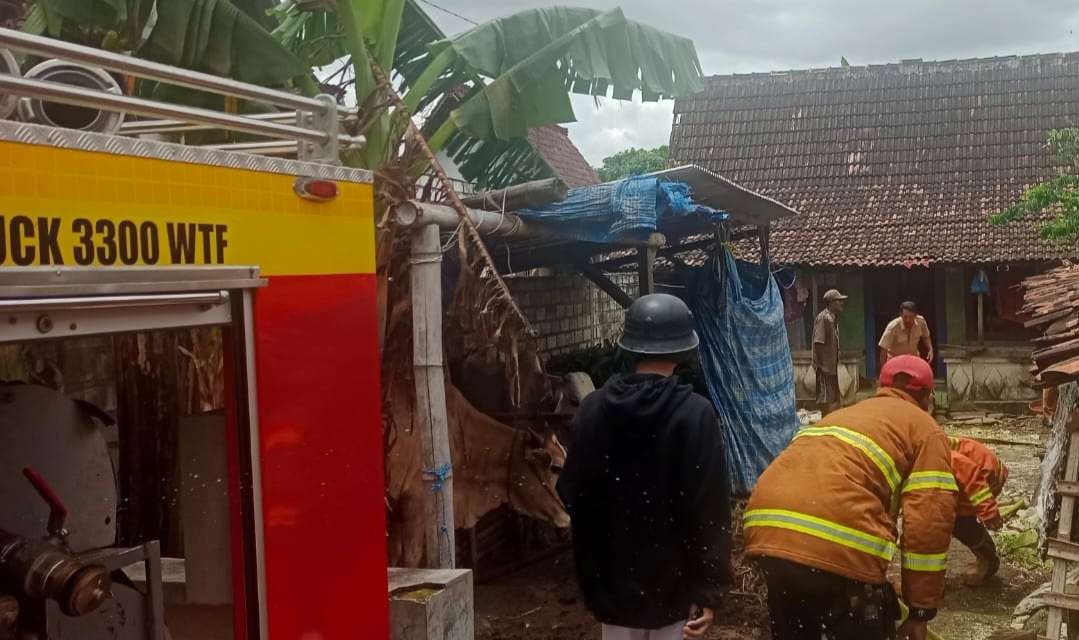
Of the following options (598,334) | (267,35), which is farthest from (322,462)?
(598,334)

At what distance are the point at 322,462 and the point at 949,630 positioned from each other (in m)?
4.75

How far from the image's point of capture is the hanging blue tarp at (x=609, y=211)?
634 cm

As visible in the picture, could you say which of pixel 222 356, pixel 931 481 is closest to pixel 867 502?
pixel 931 481

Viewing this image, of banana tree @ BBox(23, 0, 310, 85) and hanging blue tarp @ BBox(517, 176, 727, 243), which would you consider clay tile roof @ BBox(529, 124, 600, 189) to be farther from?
banana tree @ BBox(23, 0, 310, 85)

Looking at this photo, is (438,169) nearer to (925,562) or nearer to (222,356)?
(222,356)

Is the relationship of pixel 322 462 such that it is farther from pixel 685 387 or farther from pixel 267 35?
pixel 267 35

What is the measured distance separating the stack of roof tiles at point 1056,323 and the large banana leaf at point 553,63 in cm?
276

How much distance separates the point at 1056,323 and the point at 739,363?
9.64ft

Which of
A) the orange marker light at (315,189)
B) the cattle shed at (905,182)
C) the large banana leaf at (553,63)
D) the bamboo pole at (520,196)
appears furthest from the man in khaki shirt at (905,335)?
the orange marker light at (315,189)

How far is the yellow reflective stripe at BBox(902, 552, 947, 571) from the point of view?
348cm

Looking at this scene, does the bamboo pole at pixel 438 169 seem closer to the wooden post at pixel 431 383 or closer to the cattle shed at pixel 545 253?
the cattle shed at pixel 545 253

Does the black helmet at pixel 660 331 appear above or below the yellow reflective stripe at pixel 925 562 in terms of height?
above

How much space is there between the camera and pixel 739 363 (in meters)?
8.53

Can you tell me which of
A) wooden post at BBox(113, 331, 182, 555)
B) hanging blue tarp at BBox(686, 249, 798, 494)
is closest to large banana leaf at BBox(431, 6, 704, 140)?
hanging blue tarp at BBox(686, 249, 798, 494)
